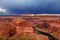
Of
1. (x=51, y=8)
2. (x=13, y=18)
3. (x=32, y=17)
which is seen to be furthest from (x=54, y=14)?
(x=13, y=18)

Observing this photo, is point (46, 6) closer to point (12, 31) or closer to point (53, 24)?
point (53, 24)

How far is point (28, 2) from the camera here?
468 centimetres

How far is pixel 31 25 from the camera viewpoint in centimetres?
456

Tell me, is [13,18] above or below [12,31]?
above

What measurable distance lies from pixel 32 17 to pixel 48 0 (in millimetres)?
586

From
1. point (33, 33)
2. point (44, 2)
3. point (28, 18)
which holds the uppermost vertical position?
point (44, 2)

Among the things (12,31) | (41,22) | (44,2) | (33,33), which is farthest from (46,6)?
(12,31)

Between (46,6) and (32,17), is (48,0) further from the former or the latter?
(32,17)

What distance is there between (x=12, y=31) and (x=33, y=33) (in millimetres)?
493

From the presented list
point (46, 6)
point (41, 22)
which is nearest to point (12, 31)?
point (41, 22)

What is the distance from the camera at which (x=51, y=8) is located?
15.3ft

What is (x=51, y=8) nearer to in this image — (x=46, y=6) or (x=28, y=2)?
(x=46, y=6)

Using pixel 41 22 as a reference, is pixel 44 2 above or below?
above

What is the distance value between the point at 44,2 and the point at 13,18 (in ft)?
2.80
